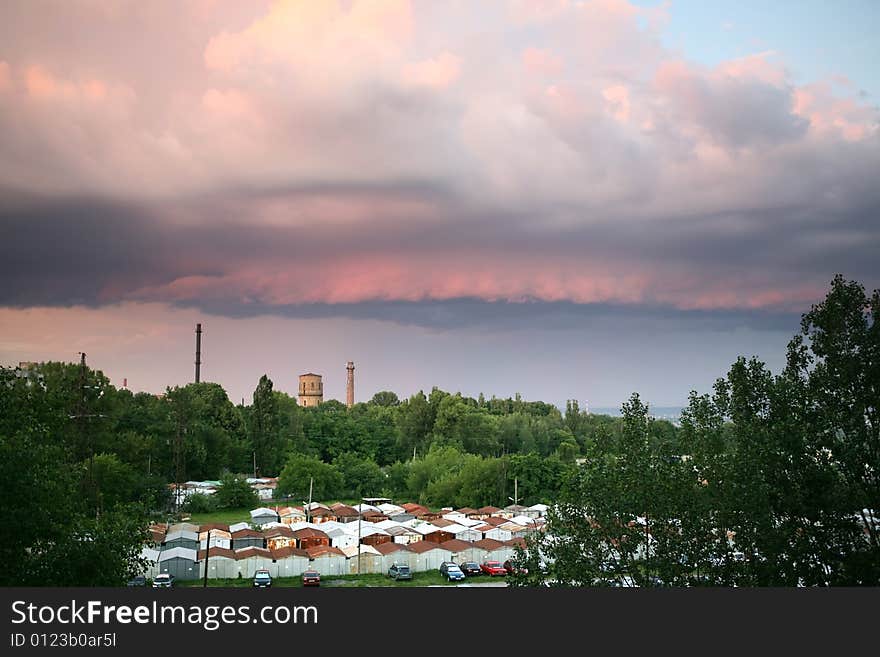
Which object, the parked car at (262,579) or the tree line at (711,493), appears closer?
the tree line at (711,493)

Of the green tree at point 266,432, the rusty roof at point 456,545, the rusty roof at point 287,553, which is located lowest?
the rusty roof at point 456,545

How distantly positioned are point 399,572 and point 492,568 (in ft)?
7.04

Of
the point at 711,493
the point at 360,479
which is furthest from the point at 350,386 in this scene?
the point at 711,493

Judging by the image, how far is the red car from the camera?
17969 mm

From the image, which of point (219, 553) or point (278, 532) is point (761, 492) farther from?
point (278, 532)

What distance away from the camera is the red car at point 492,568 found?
1797 cm

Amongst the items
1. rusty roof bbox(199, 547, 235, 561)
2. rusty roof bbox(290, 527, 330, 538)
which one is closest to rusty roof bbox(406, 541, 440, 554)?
rusty roof bbox(290, 527, 330, 538)

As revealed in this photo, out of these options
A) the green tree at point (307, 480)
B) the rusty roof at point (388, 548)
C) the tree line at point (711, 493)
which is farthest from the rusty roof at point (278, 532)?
the tree line at point (711, 493)

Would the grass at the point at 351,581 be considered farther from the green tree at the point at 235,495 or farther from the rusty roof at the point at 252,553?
the green tree at the point at 235,495

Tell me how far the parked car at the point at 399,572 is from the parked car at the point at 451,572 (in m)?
0.78

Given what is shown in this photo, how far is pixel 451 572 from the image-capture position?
1744 cm

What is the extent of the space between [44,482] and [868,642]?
5.81m

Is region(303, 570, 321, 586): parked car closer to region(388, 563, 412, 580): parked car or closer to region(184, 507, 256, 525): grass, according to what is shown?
region(388, 563, 412, 580): parked car

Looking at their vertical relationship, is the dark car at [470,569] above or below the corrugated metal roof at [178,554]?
below
